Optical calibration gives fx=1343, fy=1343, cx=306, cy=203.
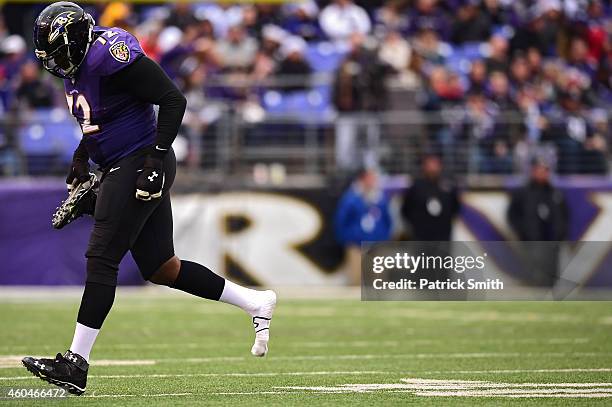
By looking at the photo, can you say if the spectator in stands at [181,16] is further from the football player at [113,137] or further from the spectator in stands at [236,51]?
the football player at [113,137]

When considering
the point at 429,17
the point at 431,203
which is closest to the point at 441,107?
the point at 431,203

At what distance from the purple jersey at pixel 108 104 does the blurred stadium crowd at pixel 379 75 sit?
9109mm

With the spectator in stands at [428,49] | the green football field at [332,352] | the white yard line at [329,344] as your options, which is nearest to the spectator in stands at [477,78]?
the spectator in stands at [428,49]

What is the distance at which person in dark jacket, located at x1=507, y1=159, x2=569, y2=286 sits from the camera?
15914mm

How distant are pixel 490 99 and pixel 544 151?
1.37 meters

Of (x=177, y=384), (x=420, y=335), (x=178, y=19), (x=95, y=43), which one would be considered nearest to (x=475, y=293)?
(x=420, y=335)

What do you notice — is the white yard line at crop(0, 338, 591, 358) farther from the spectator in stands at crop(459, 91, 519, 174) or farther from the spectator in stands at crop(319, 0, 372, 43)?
the spectator in stands at crop(319, 0, 372, 43)

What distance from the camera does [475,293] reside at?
31.9 ft

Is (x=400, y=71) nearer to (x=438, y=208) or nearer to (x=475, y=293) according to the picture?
(x=438, y=208)

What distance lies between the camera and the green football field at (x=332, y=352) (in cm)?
636

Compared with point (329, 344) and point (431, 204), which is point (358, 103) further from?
point (329, 344)

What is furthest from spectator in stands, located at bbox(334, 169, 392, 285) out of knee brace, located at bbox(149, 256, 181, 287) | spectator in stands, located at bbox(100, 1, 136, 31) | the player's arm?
the player's arm

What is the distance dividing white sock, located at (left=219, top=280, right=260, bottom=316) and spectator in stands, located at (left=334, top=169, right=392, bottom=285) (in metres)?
8.93

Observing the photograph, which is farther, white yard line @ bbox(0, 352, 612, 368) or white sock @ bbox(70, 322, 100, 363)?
white yard line @ bbox(0, 352, 612, 368)
